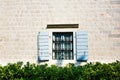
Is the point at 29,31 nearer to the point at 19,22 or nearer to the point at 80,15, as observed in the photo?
the point at 19,22

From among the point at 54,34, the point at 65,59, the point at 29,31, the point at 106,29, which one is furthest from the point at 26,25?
the point at 106,29

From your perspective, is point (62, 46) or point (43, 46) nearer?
point (43, 46)

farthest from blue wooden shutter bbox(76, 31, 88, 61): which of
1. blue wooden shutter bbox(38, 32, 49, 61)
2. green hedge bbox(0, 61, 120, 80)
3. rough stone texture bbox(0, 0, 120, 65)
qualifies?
green hedge bbox(0, 61, 120, 80)

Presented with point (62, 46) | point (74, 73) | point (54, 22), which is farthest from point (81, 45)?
point (74, 73)

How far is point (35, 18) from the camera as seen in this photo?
12.0 meters

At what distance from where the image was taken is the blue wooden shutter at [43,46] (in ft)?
38.5

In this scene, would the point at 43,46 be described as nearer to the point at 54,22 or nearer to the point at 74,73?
the point at 54,22

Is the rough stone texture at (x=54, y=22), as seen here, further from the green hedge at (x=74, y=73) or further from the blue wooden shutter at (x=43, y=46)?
the green hedge at (x=74, y=73)

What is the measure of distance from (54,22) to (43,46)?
3.23 ft

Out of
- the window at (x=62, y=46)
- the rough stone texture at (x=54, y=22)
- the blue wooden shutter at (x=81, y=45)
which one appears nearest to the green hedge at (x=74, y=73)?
the blue wooden shutter at (x=81, y=45)

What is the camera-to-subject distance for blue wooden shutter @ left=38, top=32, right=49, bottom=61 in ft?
38.5

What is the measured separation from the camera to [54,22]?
12.0 m

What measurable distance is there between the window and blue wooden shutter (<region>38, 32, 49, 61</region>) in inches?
14.3

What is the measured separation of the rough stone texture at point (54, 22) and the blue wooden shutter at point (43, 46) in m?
0.21
